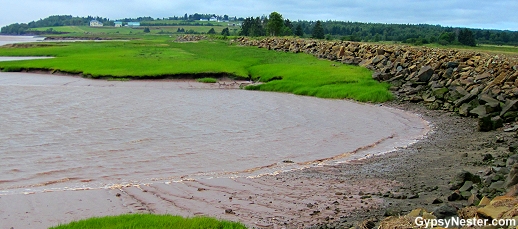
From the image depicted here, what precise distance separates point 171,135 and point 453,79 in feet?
48.7

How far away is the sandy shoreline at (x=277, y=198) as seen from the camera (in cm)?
892

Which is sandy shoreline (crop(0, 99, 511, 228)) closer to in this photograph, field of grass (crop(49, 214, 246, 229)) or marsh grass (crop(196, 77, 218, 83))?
field of grass (crop(49, 214, 246, 229))

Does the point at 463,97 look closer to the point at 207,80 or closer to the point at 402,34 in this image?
the point at 207,80

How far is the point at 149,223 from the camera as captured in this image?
7680mm

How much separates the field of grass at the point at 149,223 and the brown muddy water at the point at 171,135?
10.5ft

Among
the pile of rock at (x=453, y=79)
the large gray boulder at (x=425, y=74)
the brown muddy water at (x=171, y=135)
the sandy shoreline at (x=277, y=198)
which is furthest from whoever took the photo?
the large gray boulder at (x=425, y=74)

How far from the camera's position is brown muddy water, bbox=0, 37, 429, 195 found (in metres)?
12.2

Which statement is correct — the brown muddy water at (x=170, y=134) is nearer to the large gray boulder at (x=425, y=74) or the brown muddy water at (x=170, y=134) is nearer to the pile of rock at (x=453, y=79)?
the pile of rock at (x=453, y=79)

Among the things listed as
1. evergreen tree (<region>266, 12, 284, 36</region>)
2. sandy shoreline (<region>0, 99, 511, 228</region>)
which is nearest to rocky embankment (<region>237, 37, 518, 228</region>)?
sandy shoreline (<region>0, 99, 511, 228</region>)

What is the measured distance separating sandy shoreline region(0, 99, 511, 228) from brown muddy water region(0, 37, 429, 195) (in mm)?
801

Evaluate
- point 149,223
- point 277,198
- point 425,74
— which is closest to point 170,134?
point 277,198

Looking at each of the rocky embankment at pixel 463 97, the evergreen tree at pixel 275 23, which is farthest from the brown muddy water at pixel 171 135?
the evergreen tree at pixel 275 23

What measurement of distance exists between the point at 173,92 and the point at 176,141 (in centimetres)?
1375

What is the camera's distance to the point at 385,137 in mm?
17578
